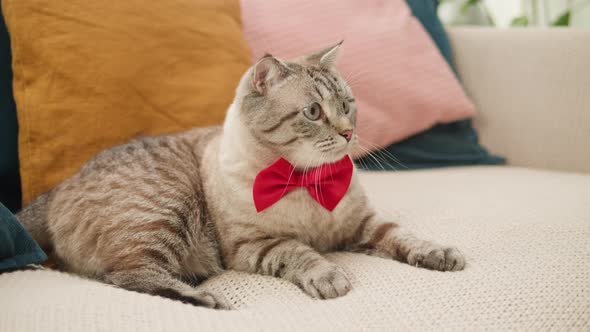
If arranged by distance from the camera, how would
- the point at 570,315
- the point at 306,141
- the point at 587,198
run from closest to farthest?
the point at 570,315, the point at 306,141, the point at 587,198

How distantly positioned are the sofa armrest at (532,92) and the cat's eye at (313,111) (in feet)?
3.91

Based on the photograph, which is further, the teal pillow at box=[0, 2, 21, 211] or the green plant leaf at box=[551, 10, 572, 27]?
the green plant leaf at box=[551, 10, 572, 27]

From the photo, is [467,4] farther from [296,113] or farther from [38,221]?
[38,221]

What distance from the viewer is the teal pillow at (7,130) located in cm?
165

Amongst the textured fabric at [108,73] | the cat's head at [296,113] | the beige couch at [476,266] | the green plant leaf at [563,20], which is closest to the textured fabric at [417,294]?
the beige couch at [476,266]

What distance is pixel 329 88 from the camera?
4.54 ft

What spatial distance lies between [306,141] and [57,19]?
36.7 inches

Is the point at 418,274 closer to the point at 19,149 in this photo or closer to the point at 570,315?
the point at 570,315

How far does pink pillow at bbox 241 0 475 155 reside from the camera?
202cm

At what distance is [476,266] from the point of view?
1.21m

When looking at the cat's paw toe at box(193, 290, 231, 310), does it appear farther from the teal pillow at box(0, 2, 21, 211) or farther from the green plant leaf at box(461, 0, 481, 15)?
the green plant leaf at box(461, 0, 481, 15)

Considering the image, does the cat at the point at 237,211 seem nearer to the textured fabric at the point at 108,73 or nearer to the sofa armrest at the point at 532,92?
the textured fabric at the point at 108,73

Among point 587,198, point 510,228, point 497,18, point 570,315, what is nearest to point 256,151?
point 510,228

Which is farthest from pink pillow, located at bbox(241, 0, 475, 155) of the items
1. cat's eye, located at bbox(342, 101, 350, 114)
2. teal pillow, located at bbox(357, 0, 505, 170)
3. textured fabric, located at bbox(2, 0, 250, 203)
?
cat's eye, located at bbox(342, 101, 350, 114)
